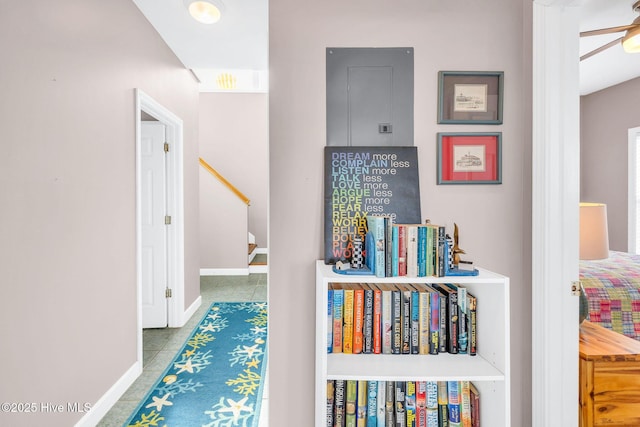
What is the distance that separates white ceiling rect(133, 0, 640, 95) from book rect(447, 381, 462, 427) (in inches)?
84.2

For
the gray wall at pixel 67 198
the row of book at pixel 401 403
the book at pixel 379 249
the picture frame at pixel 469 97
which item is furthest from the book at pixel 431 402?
the gray wall at pixel 67 198

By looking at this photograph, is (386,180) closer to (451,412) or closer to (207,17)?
(451,412)

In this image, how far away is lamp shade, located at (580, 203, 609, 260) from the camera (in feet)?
5.61

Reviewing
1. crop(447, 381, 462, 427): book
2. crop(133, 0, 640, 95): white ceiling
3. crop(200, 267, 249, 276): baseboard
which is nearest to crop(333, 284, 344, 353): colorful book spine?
crop(447, 381, 462, 427): book

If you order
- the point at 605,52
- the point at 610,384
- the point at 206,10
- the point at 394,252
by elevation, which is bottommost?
the point at 610,384

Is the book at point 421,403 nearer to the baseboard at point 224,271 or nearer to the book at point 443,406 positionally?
the book at point 443,406

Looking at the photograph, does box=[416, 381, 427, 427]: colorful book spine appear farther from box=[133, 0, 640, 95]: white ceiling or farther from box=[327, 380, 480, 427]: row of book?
box=[133, 0, 640, 95]: white ceiling

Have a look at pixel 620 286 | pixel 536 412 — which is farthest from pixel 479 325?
pixel 620 286

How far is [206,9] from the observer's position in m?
2.12

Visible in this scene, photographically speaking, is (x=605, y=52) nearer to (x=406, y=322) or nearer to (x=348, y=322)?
(x=406, y=322)

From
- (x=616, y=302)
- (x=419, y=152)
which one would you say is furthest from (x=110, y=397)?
(x=616, y=302)

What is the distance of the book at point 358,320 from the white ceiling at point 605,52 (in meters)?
1.66

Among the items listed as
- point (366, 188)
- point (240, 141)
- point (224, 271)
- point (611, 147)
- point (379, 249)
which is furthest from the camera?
point (240, 141)

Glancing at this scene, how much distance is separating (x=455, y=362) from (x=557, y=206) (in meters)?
0.75
